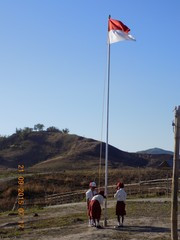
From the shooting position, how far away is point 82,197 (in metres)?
35.5

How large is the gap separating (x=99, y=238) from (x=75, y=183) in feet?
113

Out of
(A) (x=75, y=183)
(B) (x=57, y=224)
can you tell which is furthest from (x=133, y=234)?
(A) (x=75, y=183)

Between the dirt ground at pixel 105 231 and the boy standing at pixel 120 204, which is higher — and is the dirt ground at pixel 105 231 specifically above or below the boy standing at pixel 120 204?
below

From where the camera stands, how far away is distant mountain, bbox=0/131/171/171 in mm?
97188

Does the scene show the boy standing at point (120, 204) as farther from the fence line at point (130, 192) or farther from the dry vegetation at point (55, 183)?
the dry vegetation at point (55, 183)

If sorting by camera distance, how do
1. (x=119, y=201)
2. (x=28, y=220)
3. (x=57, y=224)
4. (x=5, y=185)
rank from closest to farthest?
(x=119, y=201) < (x=57, y=224) < (x=28, y=220) < (x=5, y=185)

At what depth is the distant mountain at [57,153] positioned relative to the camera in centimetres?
9719

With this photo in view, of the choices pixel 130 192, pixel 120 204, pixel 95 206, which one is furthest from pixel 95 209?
pixel 130 192

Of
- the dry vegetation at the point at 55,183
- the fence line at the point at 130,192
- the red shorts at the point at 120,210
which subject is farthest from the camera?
the dry vegetation at the point at 55,183

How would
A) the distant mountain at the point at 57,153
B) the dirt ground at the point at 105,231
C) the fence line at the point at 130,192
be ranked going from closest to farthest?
the dirt ground at the point at 105,231
the fence line at the point at 130,192
the distant mountain at the point at 57,153

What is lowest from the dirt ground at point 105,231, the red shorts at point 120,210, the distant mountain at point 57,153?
the dirt ground at point 105,231

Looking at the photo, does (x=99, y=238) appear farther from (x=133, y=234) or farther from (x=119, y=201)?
(x=119, y=201)

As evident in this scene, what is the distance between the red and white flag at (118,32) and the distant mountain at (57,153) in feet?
234

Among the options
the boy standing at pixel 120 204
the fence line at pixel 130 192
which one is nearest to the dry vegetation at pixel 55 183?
the fence line at pixel 130 192
